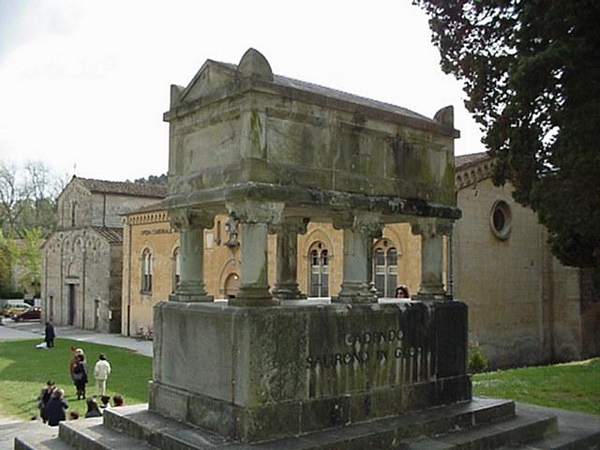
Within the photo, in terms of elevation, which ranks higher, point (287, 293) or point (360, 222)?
point (360, 222)

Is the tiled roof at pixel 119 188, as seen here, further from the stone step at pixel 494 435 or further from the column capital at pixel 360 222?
the stone step at pixel 494 435

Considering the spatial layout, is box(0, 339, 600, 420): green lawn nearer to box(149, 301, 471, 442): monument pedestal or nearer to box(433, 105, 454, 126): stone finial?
box(149, 301, 471, 442): monument pedestal

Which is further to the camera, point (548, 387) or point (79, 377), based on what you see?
Result: point (79, 377)

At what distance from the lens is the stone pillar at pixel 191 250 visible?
26.5ft

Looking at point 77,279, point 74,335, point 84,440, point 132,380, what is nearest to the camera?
point 84,440

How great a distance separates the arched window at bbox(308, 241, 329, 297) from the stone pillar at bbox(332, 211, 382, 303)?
15972 millimetres

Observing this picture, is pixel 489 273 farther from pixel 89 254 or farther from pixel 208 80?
pixel 89 254

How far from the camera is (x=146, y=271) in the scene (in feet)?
111

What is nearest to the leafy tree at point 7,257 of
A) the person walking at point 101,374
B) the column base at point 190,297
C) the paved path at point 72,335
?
the paved path at point 72,335

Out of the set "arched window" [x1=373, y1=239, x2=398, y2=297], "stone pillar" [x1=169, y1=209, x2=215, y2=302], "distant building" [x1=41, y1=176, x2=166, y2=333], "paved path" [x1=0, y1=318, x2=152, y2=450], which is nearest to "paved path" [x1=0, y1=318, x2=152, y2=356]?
"paved path" [x1=0, y1=318, x2=152, y2=450]

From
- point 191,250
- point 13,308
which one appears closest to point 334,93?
point 191,250

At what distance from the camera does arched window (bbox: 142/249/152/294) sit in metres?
33.4

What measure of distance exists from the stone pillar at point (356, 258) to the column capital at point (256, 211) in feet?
3.67

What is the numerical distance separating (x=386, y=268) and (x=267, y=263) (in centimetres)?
1569
